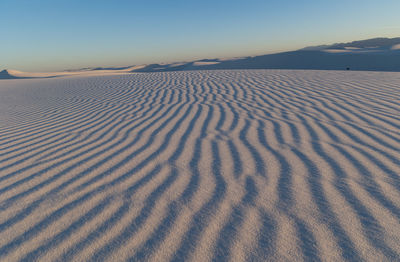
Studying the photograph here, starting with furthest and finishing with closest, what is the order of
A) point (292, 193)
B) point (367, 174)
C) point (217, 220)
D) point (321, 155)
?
1. point (321, 155)
2. point (367, 174)
3. point (292, 193)
4. point (217, 220)

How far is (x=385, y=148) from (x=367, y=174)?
29.1 inches

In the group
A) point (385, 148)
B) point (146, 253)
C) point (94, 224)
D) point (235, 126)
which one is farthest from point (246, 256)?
point (235, 126)

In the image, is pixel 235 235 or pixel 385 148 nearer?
pixel 235 235

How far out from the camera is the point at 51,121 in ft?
15.2

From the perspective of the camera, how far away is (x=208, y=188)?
2.07 meters

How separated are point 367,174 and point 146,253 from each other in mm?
1923

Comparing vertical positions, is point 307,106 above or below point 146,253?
below

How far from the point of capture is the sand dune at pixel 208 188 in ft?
4.82

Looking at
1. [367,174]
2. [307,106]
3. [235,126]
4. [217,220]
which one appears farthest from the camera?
[307,106]

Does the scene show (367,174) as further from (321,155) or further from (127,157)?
(127,157)

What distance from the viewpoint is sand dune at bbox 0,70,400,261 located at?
147 centimetres

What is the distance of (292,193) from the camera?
194 cm

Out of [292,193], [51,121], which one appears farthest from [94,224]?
[51,121]

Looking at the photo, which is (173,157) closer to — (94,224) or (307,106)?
(94,224)
